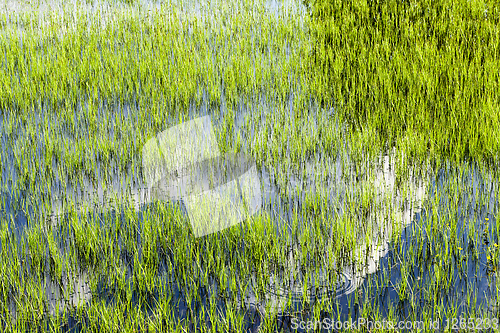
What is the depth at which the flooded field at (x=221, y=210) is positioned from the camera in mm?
2232

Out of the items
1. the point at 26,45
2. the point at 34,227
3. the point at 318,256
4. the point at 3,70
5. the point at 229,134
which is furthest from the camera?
the point at 26,45

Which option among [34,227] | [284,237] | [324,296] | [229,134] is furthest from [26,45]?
[324,296]

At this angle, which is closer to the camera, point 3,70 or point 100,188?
point 100,188

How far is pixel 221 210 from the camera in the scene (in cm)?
292

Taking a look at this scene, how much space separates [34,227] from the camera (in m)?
2.84

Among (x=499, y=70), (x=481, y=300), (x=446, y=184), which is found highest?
(x=499, y=70)

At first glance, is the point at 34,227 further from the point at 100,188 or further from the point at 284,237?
the point at 284,237

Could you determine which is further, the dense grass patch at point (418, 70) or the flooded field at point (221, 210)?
the dense grass patch at point (418, 70)

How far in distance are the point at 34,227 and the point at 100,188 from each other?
2.08 ft

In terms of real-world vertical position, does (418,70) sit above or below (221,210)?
above

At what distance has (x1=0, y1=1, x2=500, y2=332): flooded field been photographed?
2.23 metres

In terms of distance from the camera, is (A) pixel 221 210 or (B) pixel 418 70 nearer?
(A) pixel 221 210

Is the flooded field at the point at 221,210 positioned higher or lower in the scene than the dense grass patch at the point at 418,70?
lower

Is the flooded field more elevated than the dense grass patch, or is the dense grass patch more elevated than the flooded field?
the dense grass patch
